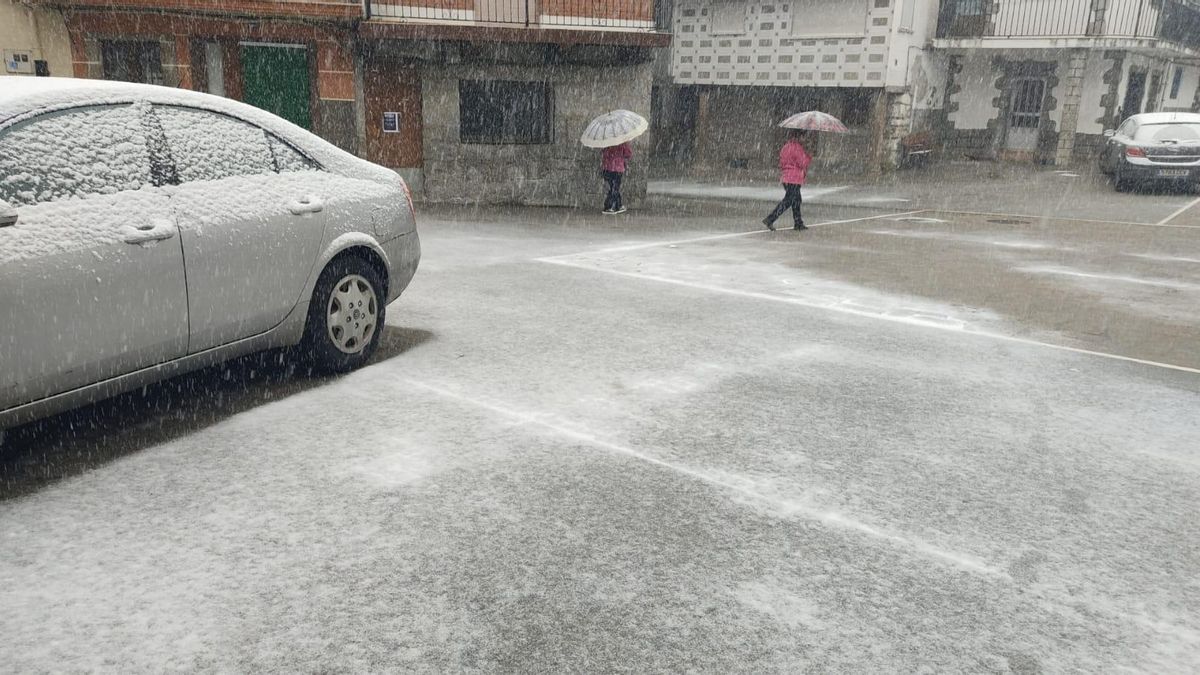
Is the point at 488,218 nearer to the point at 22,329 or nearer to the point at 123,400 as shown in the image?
the point at 123,400

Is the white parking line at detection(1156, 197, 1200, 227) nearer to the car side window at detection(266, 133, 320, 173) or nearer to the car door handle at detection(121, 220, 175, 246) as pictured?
the car side window at detection(266, 133, 320, 173)

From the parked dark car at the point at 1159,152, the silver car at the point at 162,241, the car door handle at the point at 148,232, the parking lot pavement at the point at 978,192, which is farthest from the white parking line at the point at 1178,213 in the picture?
the car door handle at the point at 148,232

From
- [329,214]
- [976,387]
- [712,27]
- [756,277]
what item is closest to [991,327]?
[976,387]

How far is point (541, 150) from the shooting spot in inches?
642

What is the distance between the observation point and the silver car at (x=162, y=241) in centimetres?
364

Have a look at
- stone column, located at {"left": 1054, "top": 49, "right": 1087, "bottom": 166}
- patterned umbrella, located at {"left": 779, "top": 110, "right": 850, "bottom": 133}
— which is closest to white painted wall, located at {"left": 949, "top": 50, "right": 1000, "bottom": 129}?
stone column, located at {"left": 1054, "top": 49, "right": 1087, "bottom": 166}

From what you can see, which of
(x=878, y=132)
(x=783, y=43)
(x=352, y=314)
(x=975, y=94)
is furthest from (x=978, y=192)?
(x=352, y=314)

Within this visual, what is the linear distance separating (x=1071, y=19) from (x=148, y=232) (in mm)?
26405

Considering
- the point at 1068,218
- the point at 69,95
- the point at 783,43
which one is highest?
the point at 783,43

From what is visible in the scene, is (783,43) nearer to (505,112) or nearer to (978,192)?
(978,192)

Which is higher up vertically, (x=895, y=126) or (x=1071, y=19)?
(x=1071, y=19)

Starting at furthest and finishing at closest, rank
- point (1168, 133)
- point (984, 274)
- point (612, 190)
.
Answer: point (1168, 133) < point (612, 190) < point (984, 274)

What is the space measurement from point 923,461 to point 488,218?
1061 cm

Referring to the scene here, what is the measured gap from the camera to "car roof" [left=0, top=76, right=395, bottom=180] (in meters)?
3.77
